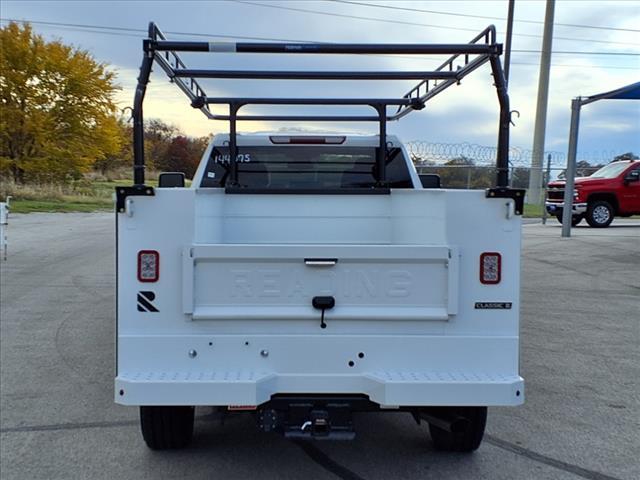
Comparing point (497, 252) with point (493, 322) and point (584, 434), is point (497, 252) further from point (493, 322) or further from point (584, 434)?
point (584, 434)

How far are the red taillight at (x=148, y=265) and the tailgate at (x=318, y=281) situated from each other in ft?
0.54

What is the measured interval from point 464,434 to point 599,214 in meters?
18.5

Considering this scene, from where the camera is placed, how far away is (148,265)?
381 centimetres

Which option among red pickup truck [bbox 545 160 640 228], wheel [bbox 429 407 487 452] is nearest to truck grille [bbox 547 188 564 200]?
red pickup truck [bbox 545 160 640 228]

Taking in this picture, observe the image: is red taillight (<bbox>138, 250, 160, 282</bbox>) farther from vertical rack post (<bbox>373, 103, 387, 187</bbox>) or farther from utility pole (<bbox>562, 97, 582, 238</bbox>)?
utility pole (<bbox>562, 97, 582, 238</bbox>)

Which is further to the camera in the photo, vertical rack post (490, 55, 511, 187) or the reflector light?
the reflector light

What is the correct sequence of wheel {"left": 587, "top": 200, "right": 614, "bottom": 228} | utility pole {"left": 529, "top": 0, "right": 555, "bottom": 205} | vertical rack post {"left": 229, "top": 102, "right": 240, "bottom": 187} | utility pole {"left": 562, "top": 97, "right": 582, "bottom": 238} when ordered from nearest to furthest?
vertical rack post {"left": 229, "top": 102, "right": 240, "bottom": 187}
utility pole {"left": 562, "top": 97, "right": 582, "bottom": 238}
wheel {"left": 587, "top": 200, "right": 614, "bottom": 228}
utility pole {"left": 529, "top": 0, "right": 555, "bottom": 205}

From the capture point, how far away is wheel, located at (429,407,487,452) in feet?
13.9

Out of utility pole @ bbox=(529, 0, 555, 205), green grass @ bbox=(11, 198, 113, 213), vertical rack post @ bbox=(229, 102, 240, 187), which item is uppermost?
utility pole @ bbox=(529, 0, 555, 205)

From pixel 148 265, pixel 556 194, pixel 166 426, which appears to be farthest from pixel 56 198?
pixel 148 265

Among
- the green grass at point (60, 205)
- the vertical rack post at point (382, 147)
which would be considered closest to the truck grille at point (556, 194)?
the vertical rack post at point (382, 147)

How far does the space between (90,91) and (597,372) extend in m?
33.0

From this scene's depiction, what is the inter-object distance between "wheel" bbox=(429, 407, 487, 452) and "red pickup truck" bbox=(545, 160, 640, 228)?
57.8 ft

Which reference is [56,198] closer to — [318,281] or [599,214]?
[599,214]
